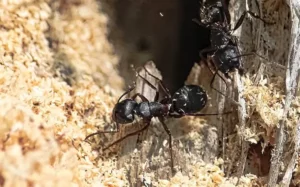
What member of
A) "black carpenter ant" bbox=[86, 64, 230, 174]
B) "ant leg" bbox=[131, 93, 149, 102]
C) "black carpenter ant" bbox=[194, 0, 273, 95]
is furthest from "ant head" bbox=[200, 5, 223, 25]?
"ant leg" bbox=[131, 93, 149, 102]

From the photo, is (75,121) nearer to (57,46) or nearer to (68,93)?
(68,93)

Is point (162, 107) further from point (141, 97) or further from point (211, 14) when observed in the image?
point (211, 14)

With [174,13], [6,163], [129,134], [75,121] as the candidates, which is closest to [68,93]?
[75,121]

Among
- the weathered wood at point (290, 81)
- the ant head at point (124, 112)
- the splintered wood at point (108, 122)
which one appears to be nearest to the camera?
the splintered wood at point (108, 122)

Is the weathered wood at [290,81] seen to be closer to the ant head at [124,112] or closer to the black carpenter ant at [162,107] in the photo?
the black carpenter ant at [162,107]

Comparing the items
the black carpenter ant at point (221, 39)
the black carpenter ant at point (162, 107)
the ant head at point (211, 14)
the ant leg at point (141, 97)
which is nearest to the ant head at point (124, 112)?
the black carpenter ant at point (162, 107)

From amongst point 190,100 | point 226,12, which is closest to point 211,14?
point 226,12
